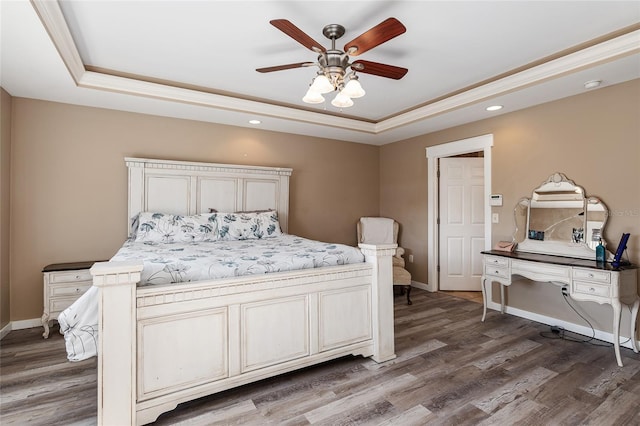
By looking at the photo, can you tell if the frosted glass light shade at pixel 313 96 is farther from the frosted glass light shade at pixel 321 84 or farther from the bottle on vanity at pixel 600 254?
the bottle on vanity at pixel 600 254

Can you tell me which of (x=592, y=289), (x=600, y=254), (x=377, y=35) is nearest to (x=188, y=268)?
(x=377, y=35)

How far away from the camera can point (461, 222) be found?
468 cm

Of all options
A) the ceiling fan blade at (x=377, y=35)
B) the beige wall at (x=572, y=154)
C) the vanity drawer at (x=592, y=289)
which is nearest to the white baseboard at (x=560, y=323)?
the beige wall at (x=572, y=154)

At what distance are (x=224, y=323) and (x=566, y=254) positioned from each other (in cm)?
334

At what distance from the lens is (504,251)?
356cm

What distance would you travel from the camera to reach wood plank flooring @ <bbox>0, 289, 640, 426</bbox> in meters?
1.87

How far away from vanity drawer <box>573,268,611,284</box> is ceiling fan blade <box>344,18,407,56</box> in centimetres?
248

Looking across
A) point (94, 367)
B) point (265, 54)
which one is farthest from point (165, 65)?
point (94, 367)

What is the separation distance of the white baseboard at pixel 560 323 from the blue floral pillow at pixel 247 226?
288cm

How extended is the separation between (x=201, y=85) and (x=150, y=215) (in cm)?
149

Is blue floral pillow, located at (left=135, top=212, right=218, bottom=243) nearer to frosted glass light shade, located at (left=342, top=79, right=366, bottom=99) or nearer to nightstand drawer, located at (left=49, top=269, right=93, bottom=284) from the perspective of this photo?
nightstand drawer, located at (left=49, top=269, right=93, bottom=284)

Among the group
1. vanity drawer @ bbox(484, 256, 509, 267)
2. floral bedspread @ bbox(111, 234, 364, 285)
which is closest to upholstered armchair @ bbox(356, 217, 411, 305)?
vanity drawer @ bbox(484, 256, 509, 267)

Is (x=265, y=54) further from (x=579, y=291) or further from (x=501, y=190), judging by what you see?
(x=579, y=291)

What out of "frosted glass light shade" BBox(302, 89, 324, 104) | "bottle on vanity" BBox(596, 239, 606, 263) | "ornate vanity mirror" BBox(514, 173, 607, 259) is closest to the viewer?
"frosted glass light shade" BBox(302, 89, 324, 104)
